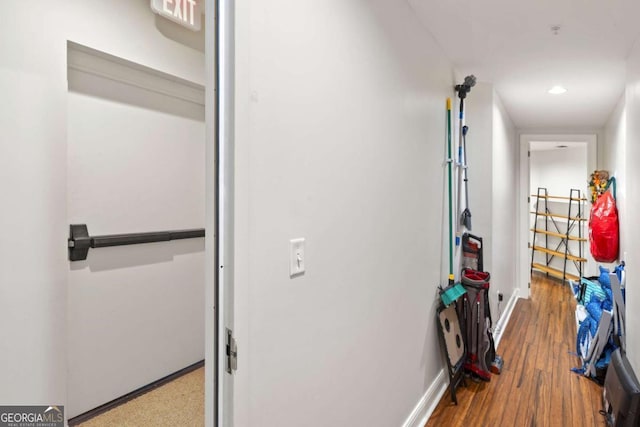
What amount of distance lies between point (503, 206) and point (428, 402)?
251cm

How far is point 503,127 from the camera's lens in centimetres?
389

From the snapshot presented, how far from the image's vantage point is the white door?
1897mm

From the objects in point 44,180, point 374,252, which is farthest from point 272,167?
point 44,180

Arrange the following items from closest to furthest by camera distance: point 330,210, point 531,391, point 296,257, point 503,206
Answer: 1. point 296,257
2. point 330,210
3. point 531,391
4. point 503,206

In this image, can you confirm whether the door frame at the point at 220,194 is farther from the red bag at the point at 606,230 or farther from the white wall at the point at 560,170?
the white wall at the point at 560,170

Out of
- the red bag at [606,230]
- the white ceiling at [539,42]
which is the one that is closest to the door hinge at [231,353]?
the white ceiling at [539,42]

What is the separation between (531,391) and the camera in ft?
8.39

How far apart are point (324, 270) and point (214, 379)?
486 mm

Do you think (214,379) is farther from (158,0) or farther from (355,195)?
(158,0)

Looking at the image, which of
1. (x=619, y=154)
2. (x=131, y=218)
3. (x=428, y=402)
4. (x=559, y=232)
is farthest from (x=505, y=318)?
(x=131, y=218)

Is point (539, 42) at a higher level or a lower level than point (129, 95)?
higher

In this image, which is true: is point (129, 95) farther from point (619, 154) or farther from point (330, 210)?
point (619, 154)

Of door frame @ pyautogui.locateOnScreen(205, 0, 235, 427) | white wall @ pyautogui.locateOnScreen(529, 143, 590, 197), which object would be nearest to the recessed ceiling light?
white wall @ pyautogui.locateOnScreen(529, 143, 590, 197)

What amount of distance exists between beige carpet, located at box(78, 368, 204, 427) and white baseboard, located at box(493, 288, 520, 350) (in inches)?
104
